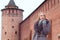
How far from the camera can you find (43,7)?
25.8m

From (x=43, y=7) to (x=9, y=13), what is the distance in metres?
13.9

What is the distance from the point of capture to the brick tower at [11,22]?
38469 millimetres

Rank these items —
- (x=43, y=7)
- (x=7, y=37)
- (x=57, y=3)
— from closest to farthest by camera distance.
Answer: (x=57, y=3)
(x=43, y=7)
(x=7, y=37)

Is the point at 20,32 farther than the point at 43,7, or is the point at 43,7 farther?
the point at 20,32

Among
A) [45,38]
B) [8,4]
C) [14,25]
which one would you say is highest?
[8,4]

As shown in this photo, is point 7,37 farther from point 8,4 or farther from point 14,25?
point 8,4

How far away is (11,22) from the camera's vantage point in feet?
127

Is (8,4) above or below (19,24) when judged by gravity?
above

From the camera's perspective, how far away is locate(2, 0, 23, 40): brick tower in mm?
38469

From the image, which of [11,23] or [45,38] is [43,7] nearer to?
[11,23]

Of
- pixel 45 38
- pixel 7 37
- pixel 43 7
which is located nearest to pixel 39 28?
pixel 45 38

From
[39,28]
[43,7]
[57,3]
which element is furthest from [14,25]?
[39,28]

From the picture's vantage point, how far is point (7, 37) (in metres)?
38.1

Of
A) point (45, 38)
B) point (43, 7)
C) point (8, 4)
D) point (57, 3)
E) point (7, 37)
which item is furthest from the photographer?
point (8, 4)
